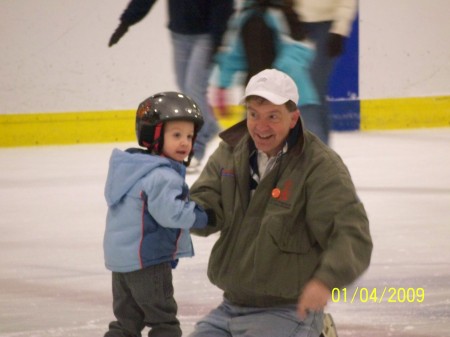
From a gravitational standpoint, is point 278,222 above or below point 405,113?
above

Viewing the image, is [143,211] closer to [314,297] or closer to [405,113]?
[314,297]

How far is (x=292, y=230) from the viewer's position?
2137 millimetres

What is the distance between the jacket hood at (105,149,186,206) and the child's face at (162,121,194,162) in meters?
0.02

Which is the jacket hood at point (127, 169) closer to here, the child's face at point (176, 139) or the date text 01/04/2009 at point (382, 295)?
the child's face at point (176, 139)

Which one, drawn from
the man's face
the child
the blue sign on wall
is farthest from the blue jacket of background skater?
the blue sign on wall

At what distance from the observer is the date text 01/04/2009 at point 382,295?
307cm

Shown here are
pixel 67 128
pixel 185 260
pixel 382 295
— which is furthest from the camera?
pixel 67 128

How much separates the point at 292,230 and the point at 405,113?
5.87 m

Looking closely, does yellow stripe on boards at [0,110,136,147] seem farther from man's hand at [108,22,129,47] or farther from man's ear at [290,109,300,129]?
man's ear at [290,109,300,129]

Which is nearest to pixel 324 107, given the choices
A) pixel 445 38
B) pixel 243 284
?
pixel 243 284

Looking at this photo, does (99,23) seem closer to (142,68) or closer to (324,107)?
(142,68)

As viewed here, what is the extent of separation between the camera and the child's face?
2.36 m

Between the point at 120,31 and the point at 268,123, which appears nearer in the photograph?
the point at 268,123

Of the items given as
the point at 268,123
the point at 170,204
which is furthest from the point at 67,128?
the point at 268,123
